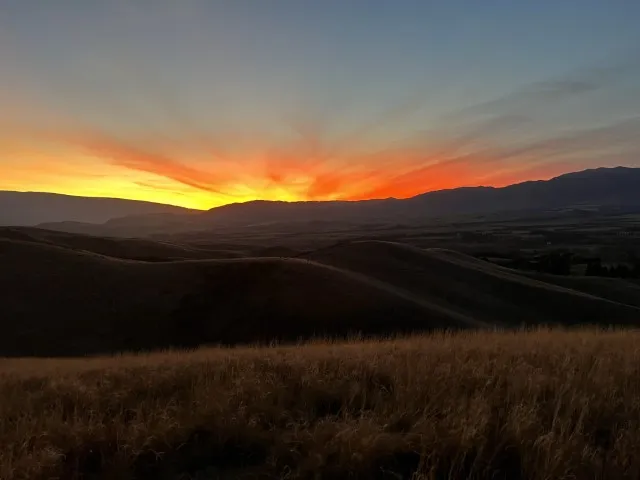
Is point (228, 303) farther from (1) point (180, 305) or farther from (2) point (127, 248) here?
(2) point (127, 248)

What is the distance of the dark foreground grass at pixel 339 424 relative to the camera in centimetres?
426

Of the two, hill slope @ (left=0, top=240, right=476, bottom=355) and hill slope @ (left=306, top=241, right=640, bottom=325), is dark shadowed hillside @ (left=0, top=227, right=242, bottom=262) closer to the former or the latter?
hill slope @ (left=306, top=241, right=640, bottom=325)

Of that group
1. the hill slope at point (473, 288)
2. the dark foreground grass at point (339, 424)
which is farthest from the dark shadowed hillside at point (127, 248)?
the dark foreground grass at point (339, 424)

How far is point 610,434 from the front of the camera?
496cm

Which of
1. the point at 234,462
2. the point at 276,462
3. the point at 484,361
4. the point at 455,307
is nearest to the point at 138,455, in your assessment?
the point at 234,462

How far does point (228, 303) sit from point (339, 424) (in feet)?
111

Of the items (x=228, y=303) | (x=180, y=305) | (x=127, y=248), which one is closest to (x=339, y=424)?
(x=228, y=303)

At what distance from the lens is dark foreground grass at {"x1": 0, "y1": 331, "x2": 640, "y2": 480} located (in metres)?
4.26

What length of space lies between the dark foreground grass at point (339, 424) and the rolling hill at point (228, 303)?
25303mm

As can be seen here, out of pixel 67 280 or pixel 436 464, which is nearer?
pixel 436 464

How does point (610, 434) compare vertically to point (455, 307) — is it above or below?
above

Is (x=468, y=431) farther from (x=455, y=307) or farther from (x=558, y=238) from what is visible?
(x=558, y=238)

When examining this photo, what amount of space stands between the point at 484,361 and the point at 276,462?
14.6 ft

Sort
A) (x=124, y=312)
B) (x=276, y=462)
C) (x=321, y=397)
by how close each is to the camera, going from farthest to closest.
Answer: (x=124, y=312) < (x=321, y=397) < (x=276, y=462)
